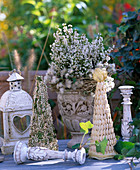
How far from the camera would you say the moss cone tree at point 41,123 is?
4.92 ft

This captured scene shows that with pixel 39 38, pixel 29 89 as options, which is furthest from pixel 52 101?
pixel 39 38

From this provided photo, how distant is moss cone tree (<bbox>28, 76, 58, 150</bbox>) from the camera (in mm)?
1500

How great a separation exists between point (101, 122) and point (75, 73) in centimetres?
32

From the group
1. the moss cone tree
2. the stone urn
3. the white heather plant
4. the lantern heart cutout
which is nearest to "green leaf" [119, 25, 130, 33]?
the white heather plant

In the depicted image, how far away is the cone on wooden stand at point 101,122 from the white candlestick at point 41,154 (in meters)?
0.11

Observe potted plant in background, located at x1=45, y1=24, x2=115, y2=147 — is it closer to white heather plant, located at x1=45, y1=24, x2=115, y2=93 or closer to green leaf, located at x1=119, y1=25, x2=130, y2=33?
white heather plant, located at x1=45, y1=24, x2=115, y2=93

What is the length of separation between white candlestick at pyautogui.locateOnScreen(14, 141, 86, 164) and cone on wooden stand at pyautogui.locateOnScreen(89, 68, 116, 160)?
11 cm

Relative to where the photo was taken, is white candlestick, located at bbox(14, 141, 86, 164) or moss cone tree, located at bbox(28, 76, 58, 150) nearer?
white candlestick, located at bbox(14, 141, 86, 164)

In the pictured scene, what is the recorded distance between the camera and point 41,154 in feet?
4.60

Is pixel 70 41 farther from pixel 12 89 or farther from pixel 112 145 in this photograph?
pixel 112 145

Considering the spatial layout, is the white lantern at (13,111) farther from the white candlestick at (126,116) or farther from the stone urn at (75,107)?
the white candlestick at (126,116)

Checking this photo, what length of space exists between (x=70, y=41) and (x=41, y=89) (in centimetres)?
35

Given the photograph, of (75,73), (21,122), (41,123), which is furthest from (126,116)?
(21,122)

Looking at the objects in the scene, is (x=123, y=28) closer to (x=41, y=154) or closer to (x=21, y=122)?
(x=21, y=122)
